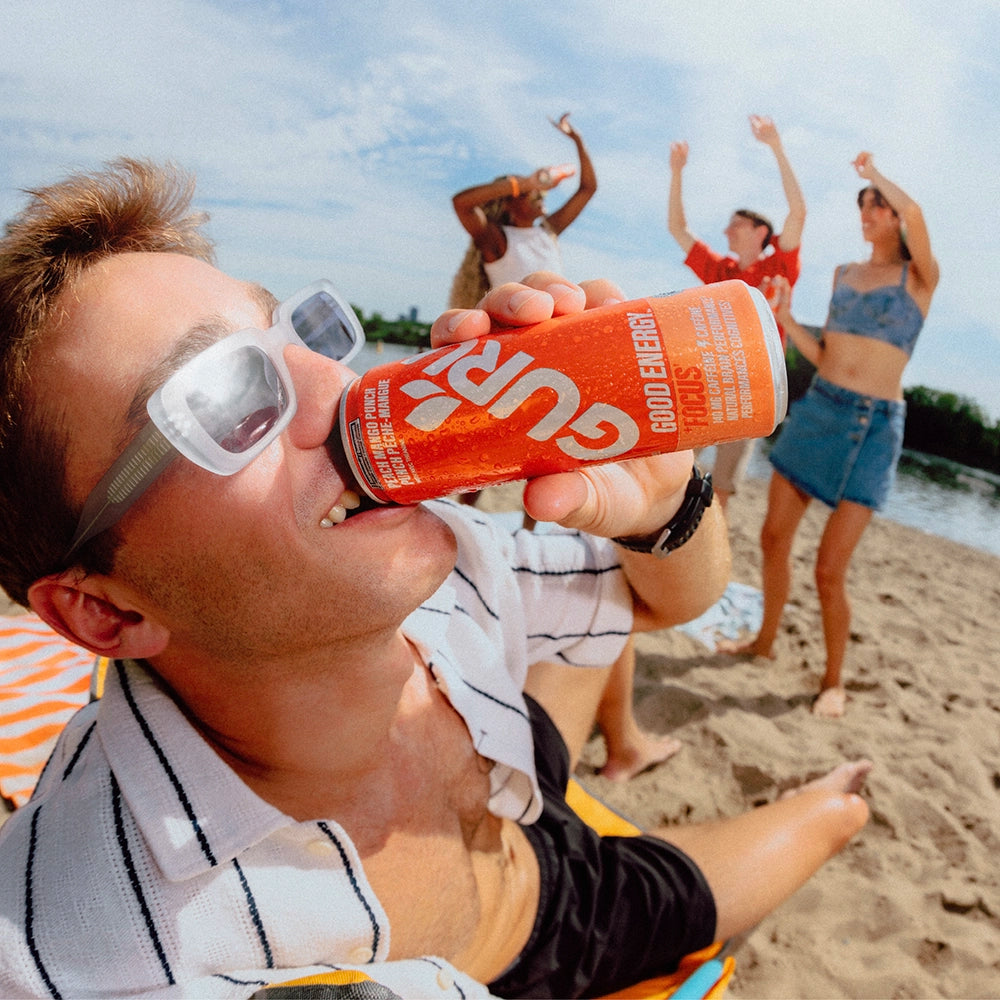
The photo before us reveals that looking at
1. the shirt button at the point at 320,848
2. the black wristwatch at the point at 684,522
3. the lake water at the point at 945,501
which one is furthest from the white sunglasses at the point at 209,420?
the lake water at the point at 945,501

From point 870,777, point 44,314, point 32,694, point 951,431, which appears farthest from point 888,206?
point 951,431

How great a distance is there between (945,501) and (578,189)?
27.9ft

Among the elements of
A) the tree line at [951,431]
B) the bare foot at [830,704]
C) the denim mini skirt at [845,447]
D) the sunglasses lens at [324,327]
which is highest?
the tree line at [951,431]

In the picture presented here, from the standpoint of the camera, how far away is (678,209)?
393cm

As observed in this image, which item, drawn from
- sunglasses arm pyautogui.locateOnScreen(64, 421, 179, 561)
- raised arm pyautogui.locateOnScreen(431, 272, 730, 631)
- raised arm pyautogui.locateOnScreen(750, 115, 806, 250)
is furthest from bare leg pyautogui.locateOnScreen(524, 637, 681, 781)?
raised arm pyautogui.locateOnScreen(750, 115, 806, 250)

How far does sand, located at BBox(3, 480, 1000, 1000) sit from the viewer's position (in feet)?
5.73

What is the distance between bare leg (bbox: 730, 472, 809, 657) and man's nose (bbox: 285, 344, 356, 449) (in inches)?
93.7

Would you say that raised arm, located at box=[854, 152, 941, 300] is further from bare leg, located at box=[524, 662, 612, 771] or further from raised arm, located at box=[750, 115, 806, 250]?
bare leg, located at box=[524, 662, 612, 771]

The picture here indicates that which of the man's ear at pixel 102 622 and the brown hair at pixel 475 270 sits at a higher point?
the brown hair at pixel 475 270

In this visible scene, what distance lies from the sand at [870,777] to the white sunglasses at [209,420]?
1.73m

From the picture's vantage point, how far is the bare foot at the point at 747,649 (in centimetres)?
315

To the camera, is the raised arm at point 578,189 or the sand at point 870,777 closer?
the sand at point 870,777

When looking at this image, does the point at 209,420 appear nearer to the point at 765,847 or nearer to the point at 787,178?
the point at 765,847

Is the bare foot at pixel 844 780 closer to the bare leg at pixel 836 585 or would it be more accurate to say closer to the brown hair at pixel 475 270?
the bare leg at pixel 836 585
